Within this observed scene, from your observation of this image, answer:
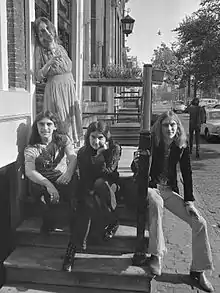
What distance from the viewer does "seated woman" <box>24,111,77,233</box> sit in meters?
3.34

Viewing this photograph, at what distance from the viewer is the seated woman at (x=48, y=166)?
11.0 feet

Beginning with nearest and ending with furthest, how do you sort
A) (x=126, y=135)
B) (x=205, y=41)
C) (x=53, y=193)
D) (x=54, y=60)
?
(x=53, y=193), (x=54, y=60), (x=126, y=135), (x=205, y=41)

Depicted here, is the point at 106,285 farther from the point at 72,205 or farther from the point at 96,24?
the point at 96,24

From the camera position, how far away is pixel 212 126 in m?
14.0

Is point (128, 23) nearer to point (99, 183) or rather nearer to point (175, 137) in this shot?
point (175, 137)

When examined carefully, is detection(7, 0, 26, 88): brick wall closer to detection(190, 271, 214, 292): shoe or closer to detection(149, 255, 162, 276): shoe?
detection(149, 255, 162, 276): shoe

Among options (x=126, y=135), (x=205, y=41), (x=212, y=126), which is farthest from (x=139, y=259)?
(x=212, y=126)

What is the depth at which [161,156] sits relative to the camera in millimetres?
3422

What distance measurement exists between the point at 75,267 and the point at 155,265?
2.49 feet

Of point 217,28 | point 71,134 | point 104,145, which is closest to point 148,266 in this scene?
point 104,145

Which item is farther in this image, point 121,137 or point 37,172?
point 121,137

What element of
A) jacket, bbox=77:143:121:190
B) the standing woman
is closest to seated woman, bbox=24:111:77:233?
jacket, bbox=77:143:121:190

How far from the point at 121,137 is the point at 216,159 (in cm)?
449

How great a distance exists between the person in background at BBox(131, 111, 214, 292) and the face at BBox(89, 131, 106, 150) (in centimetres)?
37
